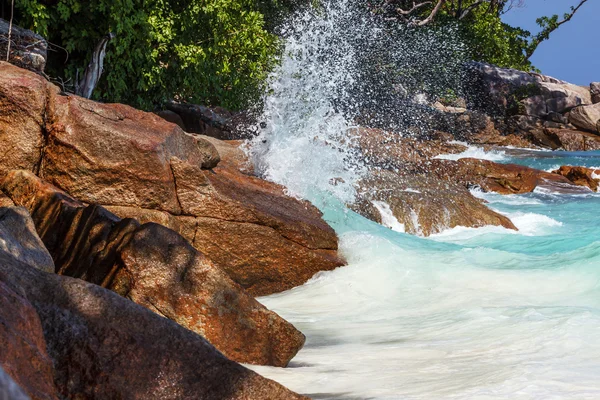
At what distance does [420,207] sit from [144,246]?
26.1 feet

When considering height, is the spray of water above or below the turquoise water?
above

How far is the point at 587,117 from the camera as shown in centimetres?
3575

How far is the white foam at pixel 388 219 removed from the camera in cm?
1220

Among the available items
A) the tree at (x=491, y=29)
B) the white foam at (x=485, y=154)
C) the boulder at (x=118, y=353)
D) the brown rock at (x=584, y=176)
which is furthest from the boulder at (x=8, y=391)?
the tree at (x=491, y=29)

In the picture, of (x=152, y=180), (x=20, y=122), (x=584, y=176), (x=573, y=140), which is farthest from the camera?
(x=573, y=140)

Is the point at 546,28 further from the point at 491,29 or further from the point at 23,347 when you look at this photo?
the point at 23,347

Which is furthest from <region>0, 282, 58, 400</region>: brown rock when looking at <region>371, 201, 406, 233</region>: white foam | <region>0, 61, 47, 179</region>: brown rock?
<region>371, 201, 406, 233</region>: white foam

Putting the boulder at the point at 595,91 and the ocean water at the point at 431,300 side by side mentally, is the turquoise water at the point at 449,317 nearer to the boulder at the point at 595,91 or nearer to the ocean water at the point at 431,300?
the ocean water at the point at 431,300

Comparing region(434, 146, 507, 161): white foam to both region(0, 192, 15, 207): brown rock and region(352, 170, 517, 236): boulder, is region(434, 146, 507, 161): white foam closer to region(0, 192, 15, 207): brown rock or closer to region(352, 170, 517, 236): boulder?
region(352, 170, 517, 236): boulder

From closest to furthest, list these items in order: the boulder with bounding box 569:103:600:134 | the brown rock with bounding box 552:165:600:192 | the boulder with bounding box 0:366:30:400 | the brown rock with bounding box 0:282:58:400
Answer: the boulder with bounding box 0:366:30:400
the brown rock with bounding box 0:282:58:400
the brown rock with bounding box 552:165:600:192
the boulder with bounding box 569:103:600:134

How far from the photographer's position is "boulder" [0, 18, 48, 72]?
1115 cm

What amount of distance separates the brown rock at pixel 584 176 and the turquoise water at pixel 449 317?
24.8 feet

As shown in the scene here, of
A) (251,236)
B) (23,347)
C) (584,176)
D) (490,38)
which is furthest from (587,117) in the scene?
(23,347)

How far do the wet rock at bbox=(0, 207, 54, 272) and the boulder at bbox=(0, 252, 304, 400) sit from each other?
106 cm
